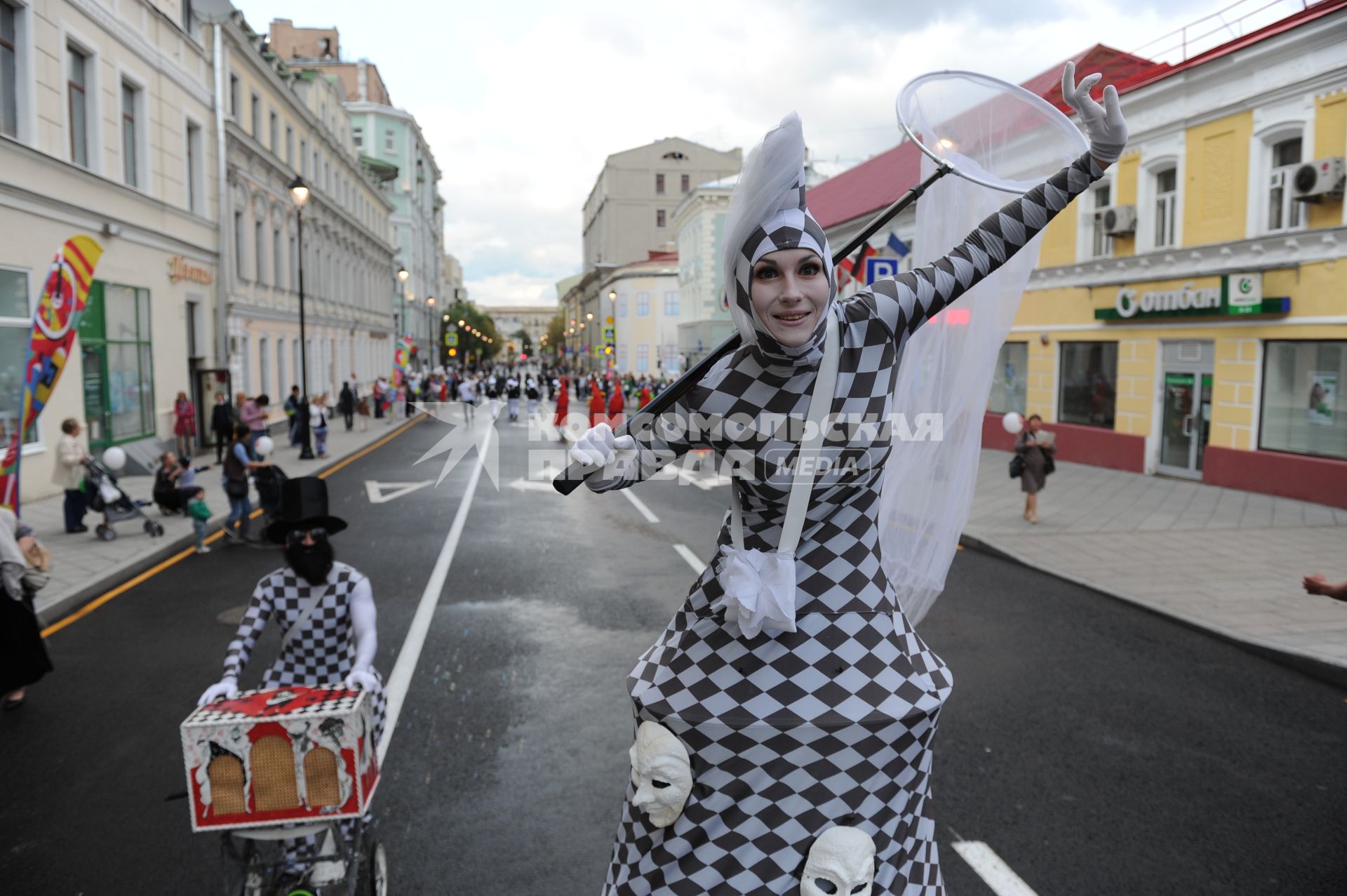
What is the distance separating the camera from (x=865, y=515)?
7.32 ft

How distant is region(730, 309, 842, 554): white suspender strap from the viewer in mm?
2076

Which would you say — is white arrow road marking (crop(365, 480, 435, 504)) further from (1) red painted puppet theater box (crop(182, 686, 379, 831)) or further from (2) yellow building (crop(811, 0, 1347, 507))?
(1) red painted puppet theater box (crop(182, 686, 379, 831))

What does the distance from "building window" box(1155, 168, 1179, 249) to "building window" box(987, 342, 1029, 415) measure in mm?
4887

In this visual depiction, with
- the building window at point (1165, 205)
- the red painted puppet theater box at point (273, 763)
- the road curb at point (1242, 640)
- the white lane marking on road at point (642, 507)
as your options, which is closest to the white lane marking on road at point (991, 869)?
the road curb at point (1242, 640)

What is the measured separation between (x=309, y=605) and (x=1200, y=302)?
17.1 m

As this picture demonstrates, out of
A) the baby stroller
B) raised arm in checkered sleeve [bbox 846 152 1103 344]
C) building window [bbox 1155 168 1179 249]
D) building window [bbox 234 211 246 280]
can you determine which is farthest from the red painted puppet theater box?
building window [bbox 234 211 246 280]

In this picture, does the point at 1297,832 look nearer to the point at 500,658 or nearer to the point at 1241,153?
the point at 500,658

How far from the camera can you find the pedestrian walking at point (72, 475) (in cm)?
1234

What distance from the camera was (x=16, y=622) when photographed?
234 inches

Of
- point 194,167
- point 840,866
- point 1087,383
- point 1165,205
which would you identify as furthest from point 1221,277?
point 194,167

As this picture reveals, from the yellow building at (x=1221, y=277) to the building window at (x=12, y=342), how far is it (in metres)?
16.6

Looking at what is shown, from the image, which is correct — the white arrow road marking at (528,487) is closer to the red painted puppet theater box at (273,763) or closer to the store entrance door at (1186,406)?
the store entrance door at (1186,406)

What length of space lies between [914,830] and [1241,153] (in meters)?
17.5

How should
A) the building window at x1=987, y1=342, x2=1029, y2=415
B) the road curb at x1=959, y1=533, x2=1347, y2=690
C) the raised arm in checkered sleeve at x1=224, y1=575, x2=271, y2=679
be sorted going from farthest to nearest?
the building window at x1=987, y1=342, x2=1029, y2=415 → the road curb at x1=959, y1=533, x2=1347, y2=690 → the raised arm in checkered sleeve at x1=224, y1=575, x2=271, y2=679
